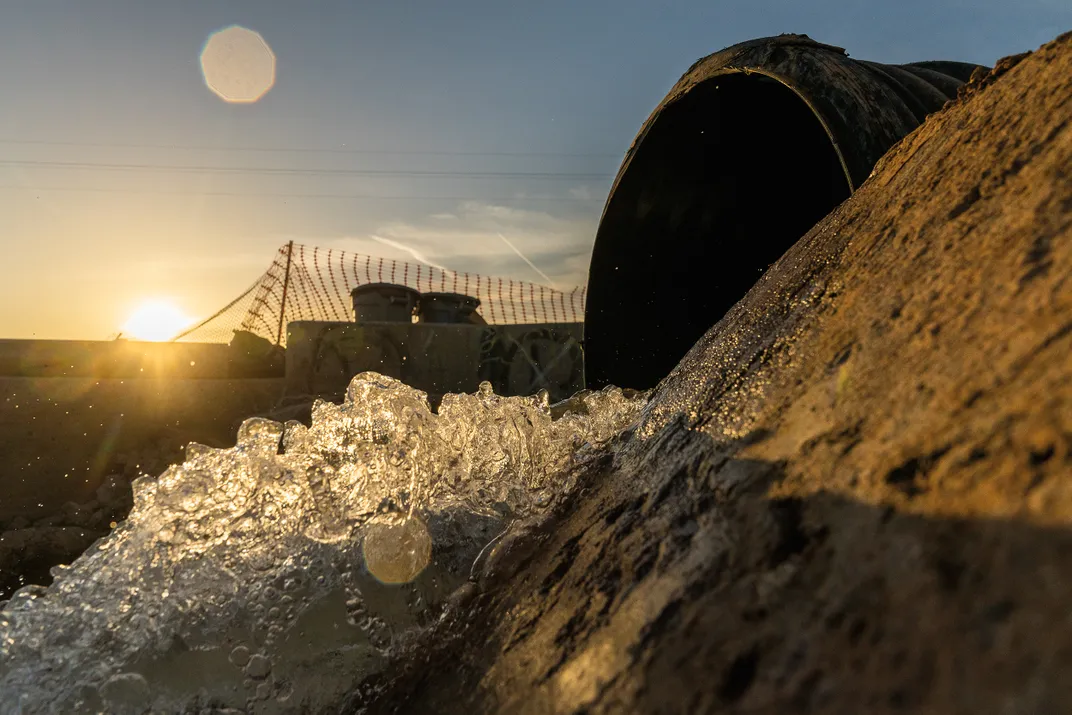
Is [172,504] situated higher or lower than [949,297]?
lower

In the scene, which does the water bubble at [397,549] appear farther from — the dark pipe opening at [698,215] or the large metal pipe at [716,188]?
the dark pipe opening at [698,215]

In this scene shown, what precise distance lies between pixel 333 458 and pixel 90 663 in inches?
30.3

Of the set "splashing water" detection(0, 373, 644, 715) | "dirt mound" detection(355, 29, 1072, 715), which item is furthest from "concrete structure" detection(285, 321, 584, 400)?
"dirt mound" detection(355, 29, 1072, 715)

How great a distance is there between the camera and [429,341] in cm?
766

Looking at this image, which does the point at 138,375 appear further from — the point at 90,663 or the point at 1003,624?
the point at 1003,624

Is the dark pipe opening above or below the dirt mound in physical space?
above

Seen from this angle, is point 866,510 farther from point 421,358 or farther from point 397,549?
point 421,358

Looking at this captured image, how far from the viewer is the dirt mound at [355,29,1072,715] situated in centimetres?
58

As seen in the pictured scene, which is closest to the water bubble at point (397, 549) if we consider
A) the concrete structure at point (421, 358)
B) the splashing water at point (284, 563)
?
the splashing water at point (284, 563)

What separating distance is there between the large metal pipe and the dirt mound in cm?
125

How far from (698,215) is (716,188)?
0.16 meters

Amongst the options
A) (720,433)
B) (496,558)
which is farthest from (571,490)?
(720,433)

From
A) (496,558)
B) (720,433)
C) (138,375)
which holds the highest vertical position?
(138,375)

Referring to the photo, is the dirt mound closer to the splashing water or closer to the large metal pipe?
the splashing water
